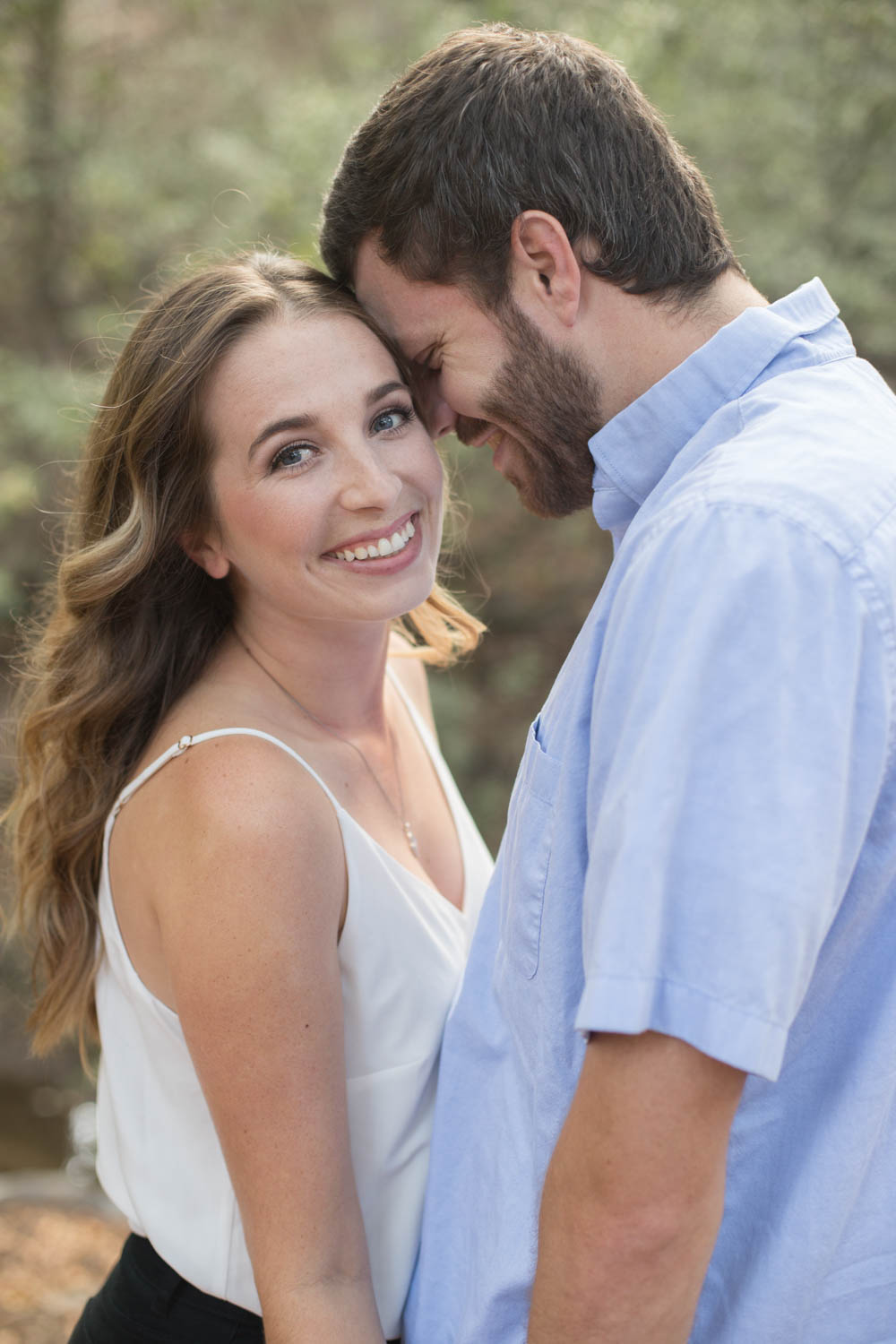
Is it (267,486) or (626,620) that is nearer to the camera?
(626,620)

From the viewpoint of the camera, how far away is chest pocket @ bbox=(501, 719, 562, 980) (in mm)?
1375

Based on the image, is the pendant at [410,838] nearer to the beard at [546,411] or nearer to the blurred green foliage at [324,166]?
the beard at [546,411]

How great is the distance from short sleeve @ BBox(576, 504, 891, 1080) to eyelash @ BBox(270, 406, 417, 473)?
0.96 meters

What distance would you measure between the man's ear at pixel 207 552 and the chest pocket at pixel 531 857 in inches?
31.5

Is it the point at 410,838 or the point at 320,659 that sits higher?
the point at 320,659

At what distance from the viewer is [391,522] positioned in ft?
6.30

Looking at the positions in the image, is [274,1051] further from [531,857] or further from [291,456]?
[291,456]

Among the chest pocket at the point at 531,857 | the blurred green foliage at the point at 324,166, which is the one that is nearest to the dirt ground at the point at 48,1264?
the blurred green foliage at the point at 324,166

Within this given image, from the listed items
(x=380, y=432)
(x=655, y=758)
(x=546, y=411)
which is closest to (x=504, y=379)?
(x=546, y=411)

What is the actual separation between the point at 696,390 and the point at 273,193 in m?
4.97

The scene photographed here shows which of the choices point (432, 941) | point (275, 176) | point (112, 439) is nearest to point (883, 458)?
point (432, 941)

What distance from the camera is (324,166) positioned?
5773 mm

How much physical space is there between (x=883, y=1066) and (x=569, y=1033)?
34cm

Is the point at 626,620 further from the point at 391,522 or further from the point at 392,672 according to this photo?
the point at 392,672
